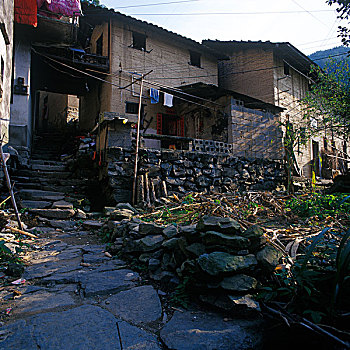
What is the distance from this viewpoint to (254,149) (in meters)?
11.4

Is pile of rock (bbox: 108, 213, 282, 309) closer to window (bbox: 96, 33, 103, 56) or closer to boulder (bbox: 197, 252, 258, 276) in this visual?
boulder (bbox: 197, 252, 258, 276)

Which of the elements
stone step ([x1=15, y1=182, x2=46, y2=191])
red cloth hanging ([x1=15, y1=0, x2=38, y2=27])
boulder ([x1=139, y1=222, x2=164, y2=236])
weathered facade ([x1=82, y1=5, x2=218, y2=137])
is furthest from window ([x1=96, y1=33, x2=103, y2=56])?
boulder ([x1=139, y1=222, x2=164, y2=236])

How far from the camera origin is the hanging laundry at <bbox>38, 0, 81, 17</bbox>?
976 cm

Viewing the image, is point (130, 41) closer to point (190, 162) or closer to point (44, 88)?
point (44, 88)

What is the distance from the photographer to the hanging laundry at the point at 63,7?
384 inches

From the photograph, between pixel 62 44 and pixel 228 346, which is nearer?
A: pixel 228 346

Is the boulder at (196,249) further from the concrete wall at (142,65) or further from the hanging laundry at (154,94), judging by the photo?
the hanging laundry at (154,94)

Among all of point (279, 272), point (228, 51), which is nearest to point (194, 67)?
point (228, 51)

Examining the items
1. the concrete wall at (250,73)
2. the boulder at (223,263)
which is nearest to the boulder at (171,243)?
the boulder at (223,263)

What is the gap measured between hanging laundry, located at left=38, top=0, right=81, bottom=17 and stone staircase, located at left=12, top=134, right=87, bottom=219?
20.0ft

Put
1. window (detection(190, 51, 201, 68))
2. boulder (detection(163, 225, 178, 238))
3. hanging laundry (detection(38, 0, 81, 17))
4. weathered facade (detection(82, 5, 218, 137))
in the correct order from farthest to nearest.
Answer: window (detection(190, 51, 201, 68)) → weathered facade (detection(82, 5, 218, 137)) → hanging laundry (detection(38, 0, 81, 17)) → boulder (detection(163, 225, 178, 238))

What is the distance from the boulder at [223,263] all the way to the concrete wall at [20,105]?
29.6 feet

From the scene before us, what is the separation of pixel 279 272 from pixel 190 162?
6532mm

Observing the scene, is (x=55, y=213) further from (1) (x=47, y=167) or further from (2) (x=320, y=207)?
(2) (x=320, y=207)
